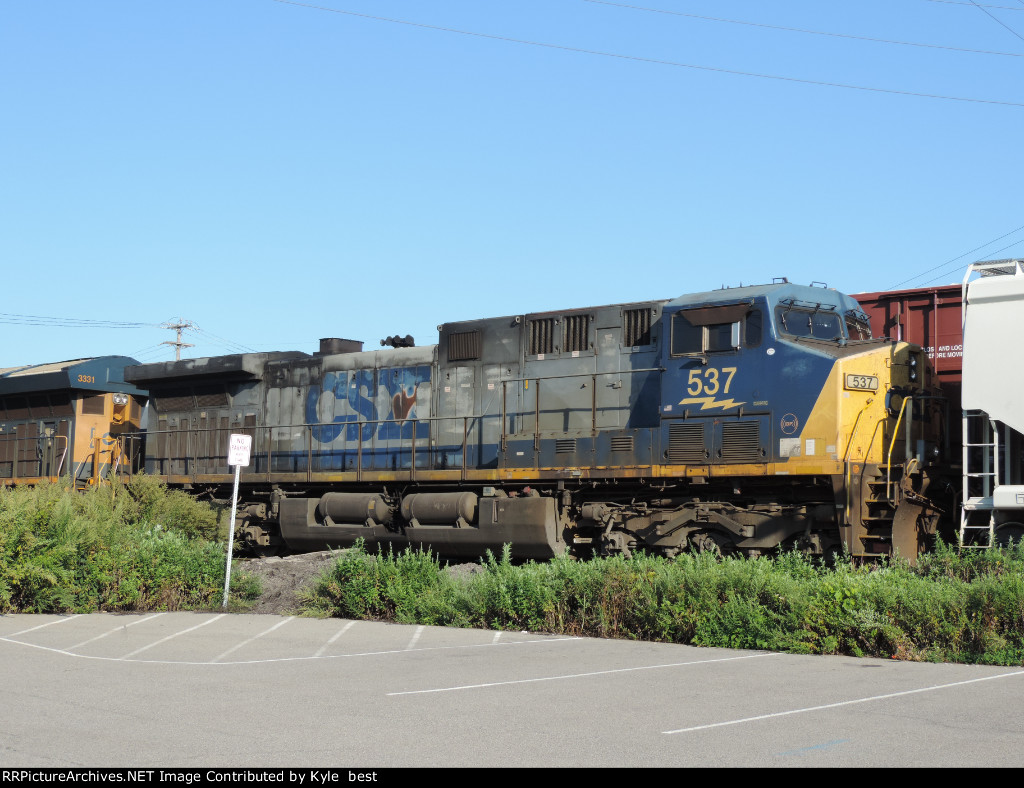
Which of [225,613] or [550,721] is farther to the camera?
[225,613]


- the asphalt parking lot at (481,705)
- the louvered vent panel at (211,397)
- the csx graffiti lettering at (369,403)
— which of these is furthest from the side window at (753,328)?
the louvered vent panel at (211,397)

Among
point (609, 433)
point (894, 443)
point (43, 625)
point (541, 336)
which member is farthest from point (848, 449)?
point (43, 625)

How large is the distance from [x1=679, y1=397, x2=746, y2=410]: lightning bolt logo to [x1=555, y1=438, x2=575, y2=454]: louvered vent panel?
1.76 metres

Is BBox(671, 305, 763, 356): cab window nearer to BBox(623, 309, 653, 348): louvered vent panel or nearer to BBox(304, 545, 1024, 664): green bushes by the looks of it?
BBox(623, 309, 653, 348): louvered vent panel

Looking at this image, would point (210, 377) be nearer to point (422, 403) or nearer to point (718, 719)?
point (422, 403)

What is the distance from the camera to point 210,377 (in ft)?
64.1

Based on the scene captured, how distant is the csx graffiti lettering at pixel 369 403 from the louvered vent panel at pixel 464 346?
0.56 meters

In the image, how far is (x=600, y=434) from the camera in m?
14.5

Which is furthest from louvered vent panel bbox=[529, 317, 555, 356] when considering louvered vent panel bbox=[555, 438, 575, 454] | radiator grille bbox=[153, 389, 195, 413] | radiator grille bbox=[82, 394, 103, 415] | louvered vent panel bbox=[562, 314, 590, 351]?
radiator grille bbox=[82, 394, 103, 415]

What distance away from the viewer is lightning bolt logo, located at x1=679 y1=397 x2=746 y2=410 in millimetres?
13258

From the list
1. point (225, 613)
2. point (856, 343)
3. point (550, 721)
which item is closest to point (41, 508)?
point (225, 613)

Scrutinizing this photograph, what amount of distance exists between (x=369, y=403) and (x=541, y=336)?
3384mm

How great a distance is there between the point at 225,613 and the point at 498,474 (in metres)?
4.34

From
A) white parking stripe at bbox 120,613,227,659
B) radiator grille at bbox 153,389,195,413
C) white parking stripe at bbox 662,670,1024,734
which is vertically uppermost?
radiator grille at bbox 153,389,195,413
